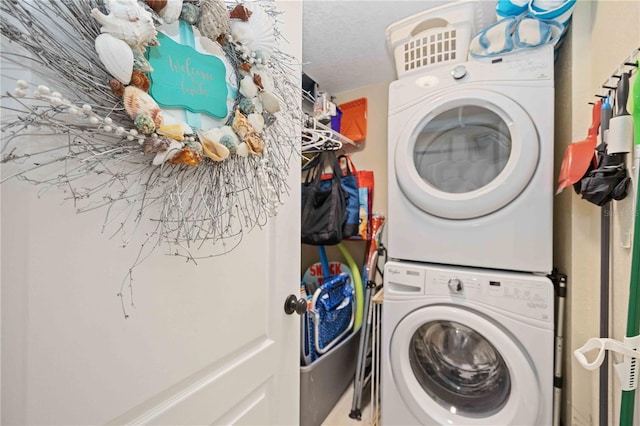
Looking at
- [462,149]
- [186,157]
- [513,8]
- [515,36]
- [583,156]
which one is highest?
[513,8]

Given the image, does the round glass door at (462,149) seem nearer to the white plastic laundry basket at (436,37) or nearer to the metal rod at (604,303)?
the white plastic laundry basket at (436,37)

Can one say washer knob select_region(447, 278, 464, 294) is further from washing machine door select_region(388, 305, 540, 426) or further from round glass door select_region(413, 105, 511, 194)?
round glass door select_region(413, 105, 511, 194)

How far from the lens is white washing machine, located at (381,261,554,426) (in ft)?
3.17

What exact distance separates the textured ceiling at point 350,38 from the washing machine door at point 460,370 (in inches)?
47.5

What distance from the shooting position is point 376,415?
4.67 ft

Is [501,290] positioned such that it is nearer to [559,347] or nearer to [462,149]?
[559,347]

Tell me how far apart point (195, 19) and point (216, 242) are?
0.44m

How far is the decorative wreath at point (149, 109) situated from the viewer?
34cm

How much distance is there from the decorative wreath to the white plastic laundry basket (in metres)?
0.91

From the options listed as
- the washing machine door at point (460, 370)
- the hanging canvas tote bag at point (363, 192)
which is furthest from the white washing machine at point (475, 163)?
the hanging canvas tote bag at point (363, 192)

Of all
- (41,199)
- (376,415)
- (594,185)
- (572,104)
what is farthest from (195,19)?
(376,415)

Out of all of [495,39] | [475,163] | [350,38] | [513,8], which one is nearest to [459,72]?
[495,39]

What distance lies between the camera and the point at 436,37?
123 cm

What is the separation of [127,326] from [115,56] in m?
0.43
